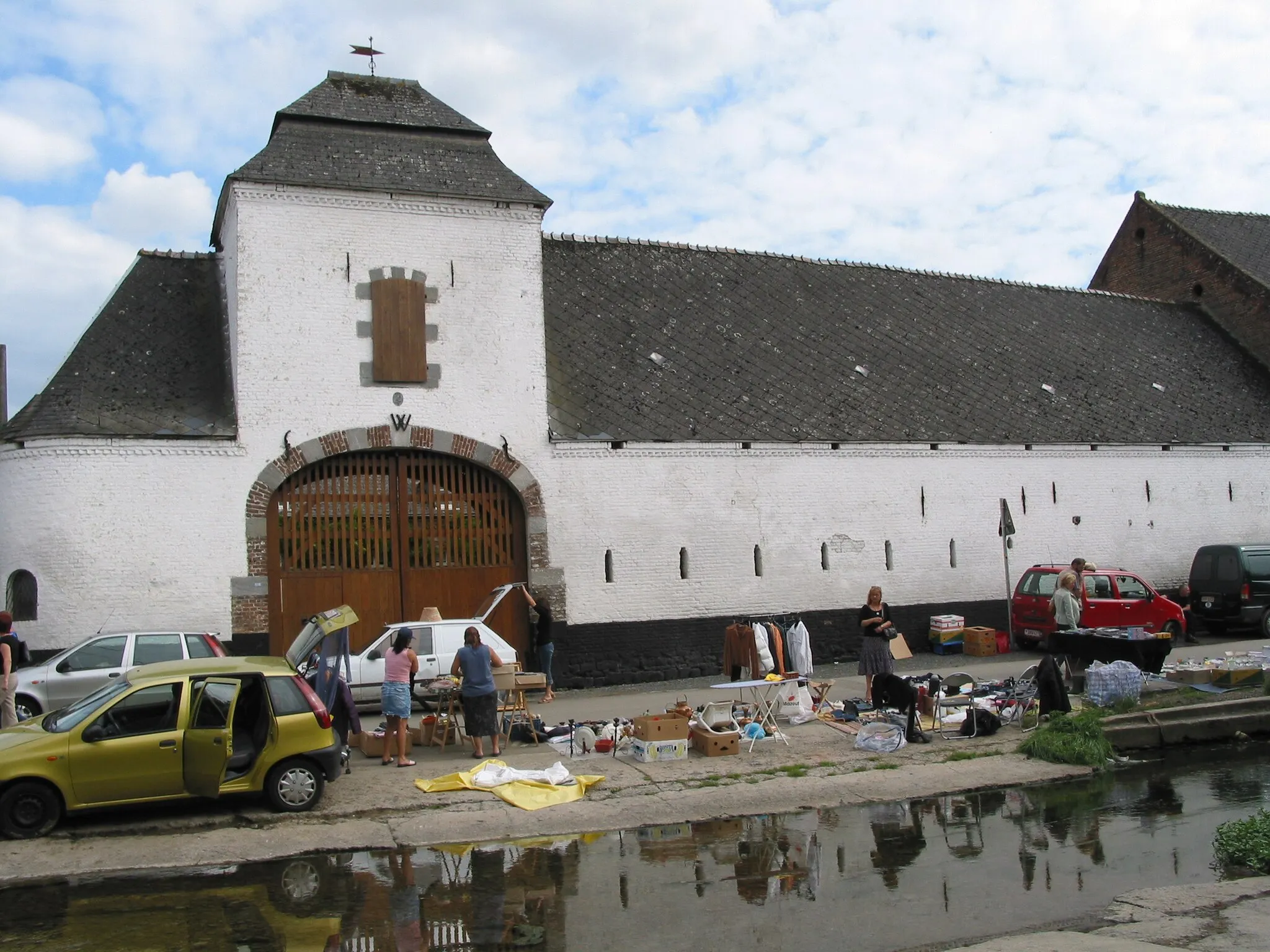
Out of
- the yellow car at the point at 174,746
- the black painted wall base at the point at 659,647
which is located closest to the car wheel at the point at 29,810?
the yellow car at the point at 174,746

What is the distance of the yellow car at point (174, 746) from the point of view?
8500mm

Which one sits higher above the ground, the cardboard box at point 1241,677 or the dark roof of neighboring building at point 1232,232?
the dark roof of neighboring building at point 1232,232

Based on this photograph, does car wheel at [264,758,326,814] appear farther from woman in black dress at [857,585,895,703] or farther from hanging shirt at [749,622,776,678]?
woman in black dress at [857,585,895,703]

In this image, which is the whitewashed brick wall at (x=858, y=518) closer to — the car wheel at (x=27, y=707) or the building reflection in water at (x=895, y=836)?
the car wheel at (x=27, y=707)

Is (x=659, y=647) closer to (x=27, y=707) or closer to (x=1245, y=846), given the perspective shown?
(x=27, y=707)

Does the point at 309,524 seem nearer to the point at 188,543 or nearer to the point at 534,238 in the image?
the point at 188,543

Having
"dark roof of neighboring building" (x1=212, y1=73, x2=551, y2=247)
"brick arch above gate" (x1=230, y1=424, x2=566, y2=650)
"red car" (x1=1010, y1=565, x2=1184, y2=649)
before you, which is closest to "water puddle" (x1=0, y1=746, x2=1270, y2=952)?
"brick arch above gate" (x1=230, y1=424, x2=566, y2=650)

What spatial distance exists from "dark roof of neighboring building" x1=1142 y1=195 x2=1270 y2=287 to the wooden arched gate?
2047 centimetres

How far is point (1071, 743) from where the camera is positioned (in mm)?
10812

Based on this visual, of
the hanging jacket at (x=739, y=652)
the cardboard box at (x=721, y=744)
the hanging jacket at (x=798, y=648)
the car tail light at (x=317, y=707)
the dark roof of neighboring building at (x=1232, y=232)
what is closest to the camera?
the car tail light at (x=317, y=707)

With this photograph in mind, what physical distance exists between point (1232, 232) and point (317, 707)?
2808cm

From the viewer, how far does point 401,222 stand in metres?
16.6

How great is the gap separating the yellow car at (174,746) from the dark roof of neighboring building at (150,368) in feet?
21.6

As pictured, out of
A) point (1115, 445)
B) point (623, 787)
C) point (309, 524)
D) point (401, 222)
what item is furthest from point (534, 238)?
point (1115, 445)
